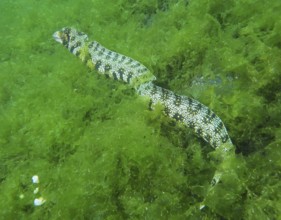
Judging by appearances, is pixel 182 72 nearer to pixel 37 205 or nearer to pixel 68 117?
pixel 68 117

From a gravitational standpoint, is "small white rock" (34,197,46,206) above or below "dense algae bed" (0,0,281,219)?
below

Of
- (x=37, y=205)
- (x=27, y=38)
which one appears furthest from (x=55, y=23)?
(x=37, y=205)

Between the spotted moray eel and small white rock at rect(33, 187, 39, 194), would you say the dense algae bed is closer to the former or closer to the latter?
small white rock at rect(33, 187, 39, 194)

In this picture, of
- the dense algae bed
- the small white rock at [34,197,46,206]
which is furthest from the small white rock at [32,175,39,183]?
the small white rock at [34,197,46,206]

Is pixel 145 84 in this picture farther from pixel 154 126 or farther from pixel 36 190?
pixel 36 190

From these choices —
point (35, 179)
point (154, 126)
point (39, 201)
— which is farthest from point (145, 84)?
point (39, 201)

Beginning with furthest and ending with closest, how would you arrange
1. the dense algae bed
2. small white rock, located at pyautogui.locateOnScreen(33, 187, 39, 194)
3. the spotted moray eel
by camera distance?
small white rock, located at pyautogui.locateOnScreen(33, 187, 39, 194), the spotted moray eel, the dense algae bed
